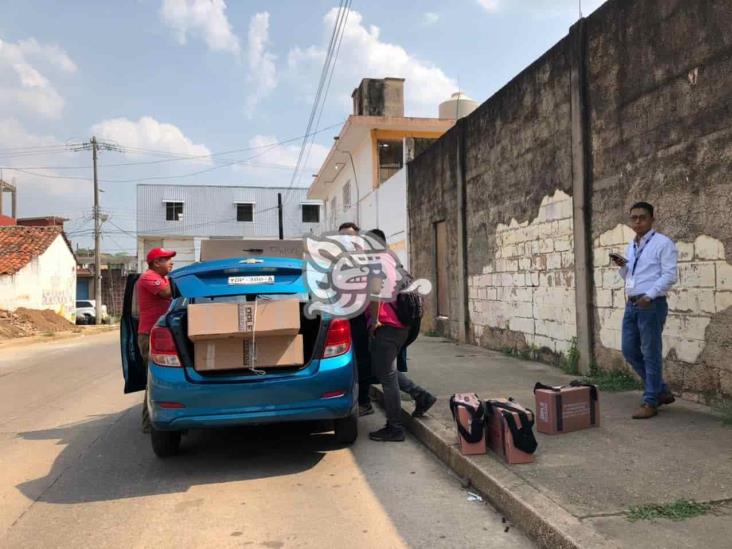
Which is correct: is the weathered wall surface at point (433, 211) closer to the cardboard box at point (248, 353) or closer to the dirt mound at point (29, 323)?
the cardboard box at point (248, 353)

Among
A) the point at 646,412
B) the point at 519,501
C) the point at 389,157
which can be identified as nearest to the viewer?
the point at 519,501

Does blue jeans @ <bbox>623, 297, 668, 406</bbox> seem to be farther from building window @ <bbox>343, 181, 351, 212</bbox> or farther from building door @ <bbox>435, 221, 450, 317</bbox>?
building window @ <bbox>343, 181, 351, 212</bbox>

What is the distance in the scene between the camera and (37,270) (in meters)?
25.2

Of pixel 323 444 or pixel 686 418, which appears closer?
pixel 686 418

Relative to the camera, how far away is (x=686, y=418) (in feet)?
15.8

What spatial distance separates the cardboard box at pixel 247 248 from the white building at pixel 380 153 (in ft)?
18.9

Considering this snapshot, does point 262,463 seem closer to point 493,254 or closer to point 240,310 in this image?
point 240,310

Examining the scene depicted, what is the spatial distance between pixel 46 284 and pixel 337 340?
25948 millimetres

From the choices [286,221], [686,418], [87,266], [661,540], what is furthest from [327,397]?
[87,266]

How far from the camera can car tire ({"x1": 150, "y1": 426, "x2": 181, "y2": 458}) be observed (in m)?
4.73

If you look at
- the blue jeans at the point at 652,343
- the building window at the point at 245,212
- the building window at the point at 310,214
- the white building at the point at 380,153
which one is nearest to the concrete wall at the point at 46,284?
the white building at the point at 380,153

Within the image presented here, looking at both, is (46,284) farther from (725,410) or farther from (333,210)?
(725,410)

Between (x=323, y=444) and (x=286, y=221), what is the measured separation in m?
41.1

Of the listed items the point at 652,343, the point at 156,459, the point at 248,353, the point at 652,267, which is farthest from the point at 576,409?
the point at 156,459
